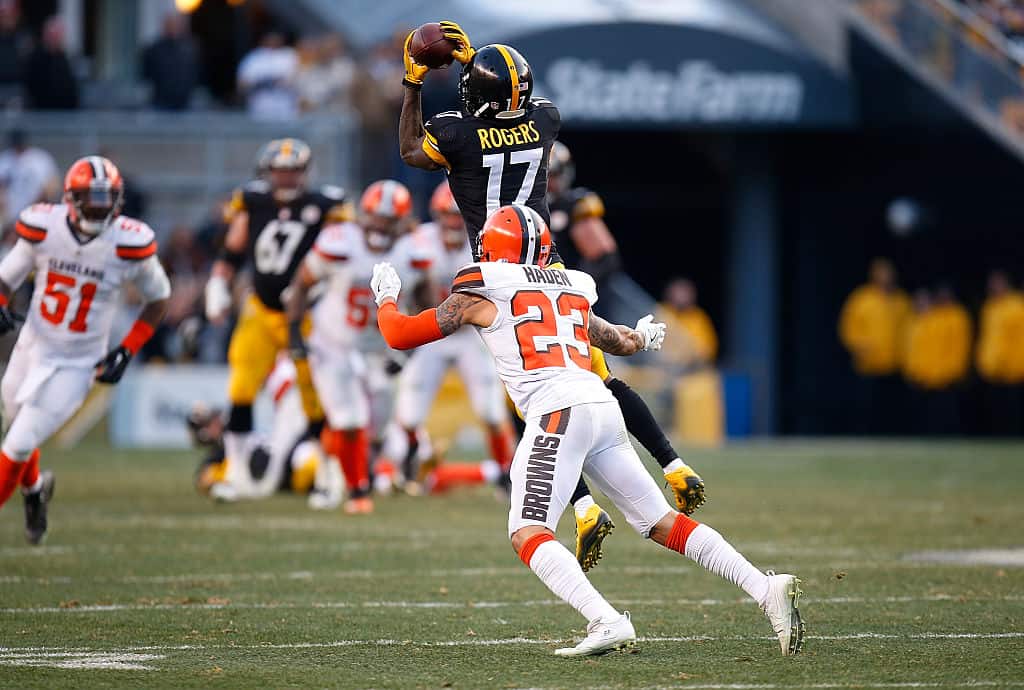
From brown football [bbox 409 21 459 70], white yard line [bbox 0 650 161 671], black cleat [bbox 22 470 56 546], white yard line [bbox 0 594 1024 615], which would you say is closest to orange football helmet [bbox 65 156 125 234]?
black cleat [bbox 22 470 56 546]

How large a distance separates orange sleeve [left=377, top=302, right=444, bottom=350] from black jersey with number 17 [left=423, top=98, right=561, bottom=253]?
115cm

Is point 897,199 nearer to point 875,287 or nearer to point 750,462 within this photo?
point 875,287

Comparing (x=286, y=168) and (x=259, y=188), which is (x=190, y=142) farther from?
(x=286, y=168)

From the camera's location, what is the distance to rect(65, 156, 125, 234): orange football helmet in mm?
8516

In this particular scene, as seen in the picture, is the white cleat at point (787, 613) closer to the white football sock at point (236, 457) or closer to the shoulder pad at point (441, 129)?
the shoulder pad at point (441, 129)

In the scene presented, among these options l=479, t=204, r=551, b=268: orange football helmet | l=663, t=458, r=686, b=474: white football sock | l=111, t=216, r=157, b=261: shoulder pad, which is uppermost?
l=479, t=204, r=551, b=268: orange football helmet

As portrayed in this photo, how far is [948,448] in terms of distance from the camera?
18.6m

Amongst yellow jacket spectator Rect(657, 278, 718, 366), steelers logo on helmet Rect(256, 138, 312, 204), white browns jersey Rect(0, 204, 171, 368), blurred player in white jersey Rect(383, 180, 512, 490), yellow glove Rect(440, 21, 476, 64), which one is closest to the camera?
yellow glove Rect(440, 21, 476, 64)

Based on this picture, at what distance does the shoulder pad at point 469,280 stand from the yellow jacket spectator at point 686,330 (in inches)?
544

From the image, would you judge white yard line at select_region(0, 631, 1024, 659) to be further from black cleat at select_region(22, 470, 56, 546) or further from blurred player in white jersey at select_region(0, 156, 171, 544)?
black cleat at select_region(22, 470, 56, 546)

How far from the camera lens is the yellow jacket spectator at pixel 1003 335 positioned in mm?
19859

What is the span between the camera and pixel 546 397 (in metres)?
6.00

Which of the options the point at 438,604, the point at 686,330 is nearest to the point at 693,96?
the point at 686,330

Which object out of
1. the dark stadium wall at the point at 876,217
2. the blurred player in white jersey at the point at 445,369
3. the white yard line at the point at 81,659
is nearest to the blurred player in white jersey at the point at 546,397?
the white yard line at the point at 81,659
